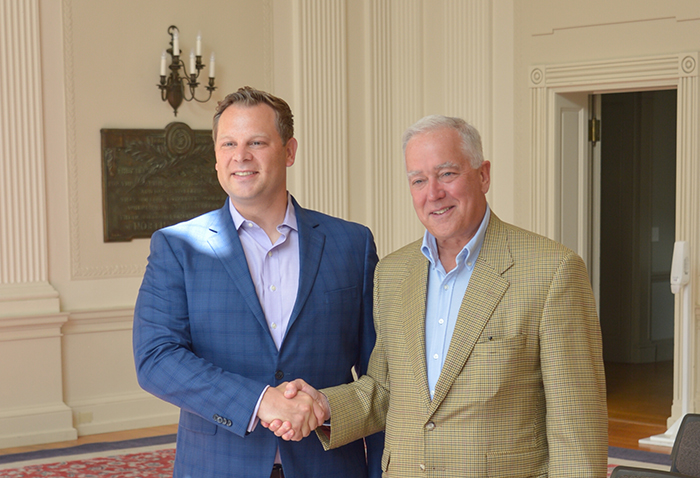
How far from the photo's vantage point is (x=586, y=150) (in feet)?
22.3

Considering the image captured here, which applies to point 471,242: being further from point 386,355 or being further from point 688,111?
point 688,111

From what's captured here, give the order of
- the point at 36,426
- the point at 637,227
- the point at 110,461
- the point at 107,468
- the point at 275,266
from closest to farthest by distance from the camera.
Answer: the point at 275,266, the point at 107,468, the point at 110,461, the point at 36,426, the point at 637,227

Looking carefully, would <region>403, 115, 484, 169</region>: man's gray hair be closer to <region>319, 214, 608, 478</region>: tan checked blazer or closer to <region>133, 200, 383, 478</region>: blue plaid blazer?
<region>319, 214, 608, 478</region>: tan checked blazer

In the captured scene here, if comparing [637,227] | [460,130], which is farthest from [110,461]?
[637,227]

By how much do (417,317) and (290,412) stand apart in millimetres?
418

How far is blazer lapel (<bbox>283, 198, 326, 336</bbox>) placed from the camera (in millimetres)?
2361

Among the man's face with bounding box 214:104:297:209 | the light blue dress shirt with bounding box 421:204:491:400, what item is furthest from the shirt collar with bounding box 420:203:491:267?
the man's face with bounding box 214:104:297:209

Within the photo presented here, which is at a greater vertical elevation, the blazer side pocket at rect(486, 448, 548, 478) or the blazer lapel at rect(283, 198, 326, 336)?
the blazer lapel at rect(283, 198, 326, 336)

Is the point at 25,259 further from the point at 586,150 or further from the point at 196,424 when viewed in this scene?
the point at 586,150

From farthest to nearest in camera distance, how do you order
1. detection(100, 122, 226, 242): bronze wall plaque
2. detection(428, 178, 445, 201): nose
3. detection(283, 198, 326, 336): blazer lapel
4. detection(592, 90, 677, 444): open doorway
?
detection(592, 90, 677, 444): open doorway < detection(100, 122, 226, 242): bronze wall plaque < detection(283, 198, 326, 336): blazer lapel < detection(428, 178, 445, 201): nose

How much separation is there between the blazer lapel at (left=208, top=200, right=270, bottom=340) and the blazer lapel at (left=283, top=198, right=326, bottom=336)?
0.11 m

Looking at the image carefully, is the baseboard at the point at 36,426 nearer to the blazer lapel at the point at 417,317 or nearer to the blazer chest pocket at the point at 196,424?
the blazer chest pocket at the point at 196,424

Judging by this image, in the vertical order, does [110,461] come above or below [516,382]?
below

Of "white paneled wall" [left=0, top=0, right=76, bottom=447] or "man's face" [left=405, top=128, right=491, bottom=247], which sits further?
"white paneled wall" [left=0, top=0, right=76, bottom=447]
